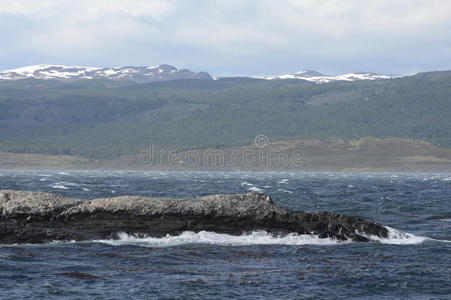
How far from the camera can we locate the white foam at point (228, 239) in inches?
1262

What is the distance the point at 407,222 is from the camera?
150 ft

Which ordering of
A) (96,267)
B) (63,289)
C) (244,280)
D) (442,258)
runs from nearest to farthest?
(63,289) < (244,280) < (96,267) < (442,258)

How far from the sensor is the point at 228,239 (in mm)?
32438

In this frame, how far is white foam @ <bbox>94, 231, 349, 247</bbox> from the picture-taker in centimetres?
3206

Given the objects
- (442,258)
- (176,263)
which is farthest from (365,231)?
(176,263)

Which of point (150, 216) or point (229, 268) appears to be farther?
point (150, 216)

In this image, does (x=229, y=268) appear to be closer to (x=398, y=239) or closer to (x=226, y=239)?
(x=226, y=239)

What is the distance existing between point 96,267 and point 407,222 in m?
24.3

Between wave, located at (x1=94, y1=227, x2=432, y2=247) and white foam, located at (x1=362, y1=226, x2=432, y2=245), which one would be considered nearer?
wave, located at (x1=94, y1=227, x2=432, y2=247)

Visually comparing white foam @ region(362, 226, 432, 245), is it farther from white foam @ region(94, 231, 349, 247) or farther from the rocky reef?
white foam @ region(94, 231, 349, 247)

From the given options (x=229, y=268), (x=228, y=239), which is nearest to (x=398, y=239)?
(x=228, y=239)

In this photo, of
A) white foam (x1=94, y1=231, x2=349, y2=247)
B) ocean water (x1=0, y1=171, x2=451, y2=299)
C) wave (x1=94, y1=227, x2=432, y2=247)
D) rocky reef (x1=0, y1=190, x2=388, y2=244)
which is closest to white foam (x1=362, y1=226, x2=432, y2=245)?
ocean water (x1=0, y1=171, x2=451, y2=299)

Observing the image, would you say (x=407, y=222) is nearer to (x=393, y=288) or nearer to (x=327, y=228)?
(x=327, y=228)

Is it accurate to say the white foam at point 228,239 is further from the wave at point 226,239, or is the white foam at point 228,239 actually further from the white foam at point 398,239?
the white foam at point 398,239
